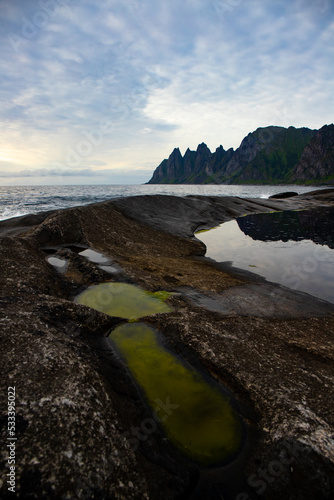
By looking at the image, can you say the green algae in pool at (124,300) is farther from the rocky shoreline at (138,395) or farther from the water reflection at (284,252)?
the water reflection at (284,252)

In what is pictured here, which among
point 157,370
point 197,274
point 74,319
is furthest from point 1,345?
point 197,274

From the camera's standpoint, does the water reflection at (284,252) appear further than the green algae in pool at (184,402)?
Yes

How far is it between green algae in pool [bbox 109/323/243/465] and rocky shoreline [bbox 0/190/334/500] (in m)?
0.30

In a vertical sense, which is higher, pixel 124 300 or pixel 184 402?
pixel 124 300

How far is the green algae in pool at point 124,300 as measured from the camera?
1079 cm

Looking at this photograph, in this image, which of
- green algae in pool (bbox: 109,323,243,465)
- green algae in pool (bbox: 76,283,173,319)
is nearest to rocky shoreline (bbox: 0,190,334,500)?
green algae in pool (bbox: 109,323,243,465)

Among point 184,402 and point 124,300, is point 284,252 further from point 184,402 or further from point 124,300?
point 184,402

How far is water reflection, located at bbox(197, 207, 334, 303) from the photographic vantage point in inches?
661

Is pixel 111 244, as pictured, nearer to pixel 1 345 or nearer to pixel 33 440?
pixel 1 345

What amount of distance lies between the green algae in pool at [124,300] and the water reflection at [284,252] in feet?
30.9

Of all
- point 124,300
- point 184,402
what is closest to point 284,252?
point 124,300

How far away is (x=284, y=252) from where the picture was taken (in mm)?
23781

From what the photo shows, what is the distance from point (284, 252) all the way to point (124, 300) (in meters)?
18.3

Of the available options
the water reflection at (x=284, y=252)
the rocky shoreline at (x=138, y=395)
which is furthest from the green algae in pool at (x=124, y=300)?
the water reflection at (x=284, y=252)
